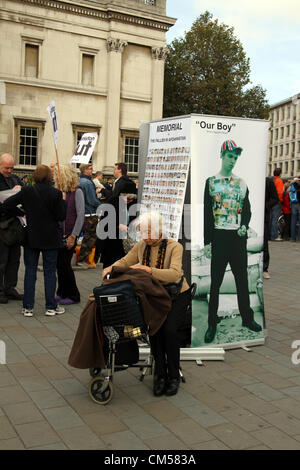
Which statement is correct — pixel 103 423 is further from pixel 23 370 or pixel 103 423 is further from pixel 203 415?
→ pixel 23 370

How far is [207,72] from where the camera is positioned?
44406 millimetres

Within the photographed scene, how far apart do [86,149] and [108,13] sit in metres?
24.4

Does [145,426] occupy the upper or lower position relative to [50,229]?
lower

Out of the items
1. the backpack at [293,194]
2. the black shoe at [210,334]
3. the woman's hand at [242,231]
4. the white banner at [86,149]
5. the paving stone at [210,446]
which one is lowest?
the paving stone at [210,446]

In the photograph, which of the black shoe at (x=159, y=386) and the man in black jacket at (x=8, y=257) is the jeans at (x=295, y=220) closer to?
the man in black jacket at (x=8, y=257)

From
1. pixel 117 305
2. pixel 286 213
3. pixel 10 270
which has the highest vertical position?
pixel 286 213

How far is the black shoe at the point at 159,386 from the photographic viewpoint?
4.57 m

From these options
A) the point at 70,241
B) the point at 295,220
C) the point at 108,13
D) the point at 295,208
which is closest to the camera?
the point at 70,241

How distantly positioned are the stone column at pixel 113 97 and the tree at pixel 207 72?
10.9m

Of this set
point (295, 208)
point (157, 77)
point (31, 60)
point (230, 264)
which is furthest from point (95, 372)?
point (157, 77)

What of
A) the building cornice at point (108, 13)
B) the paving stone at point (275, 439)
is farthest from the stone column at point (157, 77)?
the paving stone at point (275, 439)

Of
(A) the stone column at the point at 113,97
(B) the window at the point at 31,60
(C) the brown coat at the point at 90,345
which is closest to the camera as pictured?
(C) the brown coat at the point at 90,345
